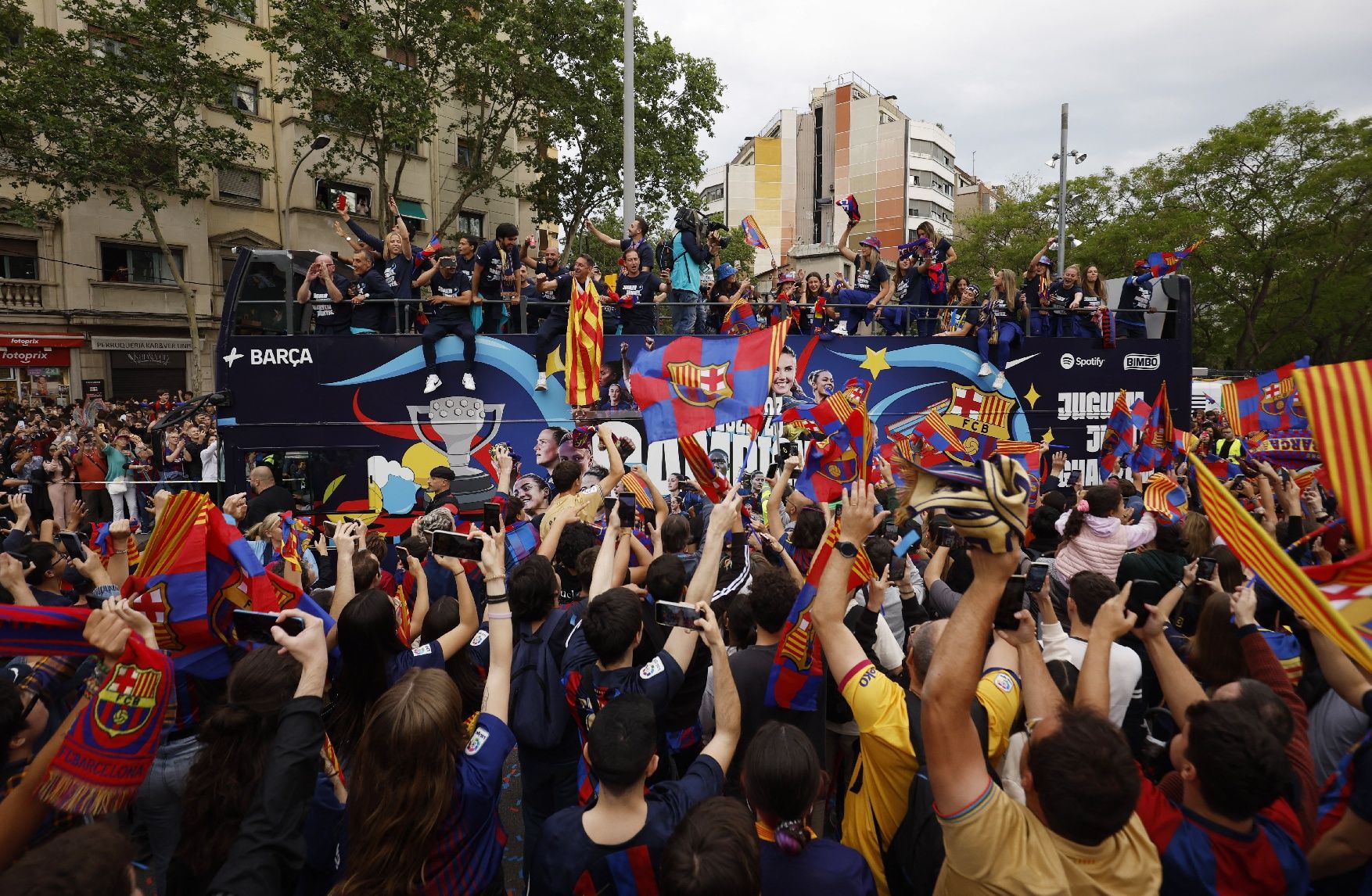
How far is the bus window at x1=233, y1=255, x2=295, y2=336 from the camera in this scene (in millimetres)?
10281

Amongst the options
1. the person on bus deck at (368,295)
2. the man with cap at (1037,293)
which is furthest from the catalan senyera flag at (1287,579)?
the man with cap at (1037,293)

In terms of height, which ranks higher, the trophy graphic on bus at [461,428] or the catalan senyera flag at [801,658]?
the trophy graphic on bus at [461,428]

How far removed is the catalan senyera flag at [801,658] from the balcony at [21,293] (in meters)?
32.1

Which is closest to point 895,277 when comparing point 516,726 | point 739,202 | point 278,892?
point 516,726

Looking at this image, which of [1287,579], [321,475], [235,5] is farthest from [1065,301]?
[235,5]

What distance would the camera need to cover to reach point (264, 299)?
1062 centimetres

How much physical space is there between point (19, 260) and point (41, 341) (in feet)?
9.49

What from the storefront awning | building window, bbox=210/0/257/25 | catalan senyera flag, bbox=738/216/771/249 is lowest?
the storefront awning

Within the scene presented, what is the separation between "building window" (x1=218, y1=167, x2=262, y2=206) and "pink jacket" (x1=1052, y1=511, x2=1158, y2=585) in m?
31.1

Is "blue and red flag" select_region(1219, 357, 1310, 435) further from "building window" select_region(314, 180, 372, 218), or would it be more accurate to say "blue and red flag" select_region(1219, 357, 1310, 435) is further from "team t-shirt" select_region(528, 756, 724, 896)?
"building window" select_region(314, 180, 372, 218)

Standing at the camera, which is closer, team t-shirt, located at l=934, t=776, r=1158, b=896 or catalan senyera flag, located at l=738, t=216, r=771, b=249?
team t-shirt, located at l=934, t=776, r=1158, b=896

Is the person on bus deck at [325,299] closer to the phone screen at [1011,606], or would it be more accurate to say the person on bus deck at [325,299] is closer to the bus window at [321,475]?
the bus window at [321,475]

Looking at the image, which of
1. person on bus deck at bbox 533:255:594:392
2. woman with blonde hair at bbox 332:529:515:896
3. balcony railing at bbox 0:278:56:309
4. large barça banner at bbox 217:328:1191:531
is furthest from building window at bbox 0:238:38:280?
woman with blonde hair at bbox 332:529:515:896

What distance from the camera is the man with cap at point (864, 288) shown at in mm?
12039
